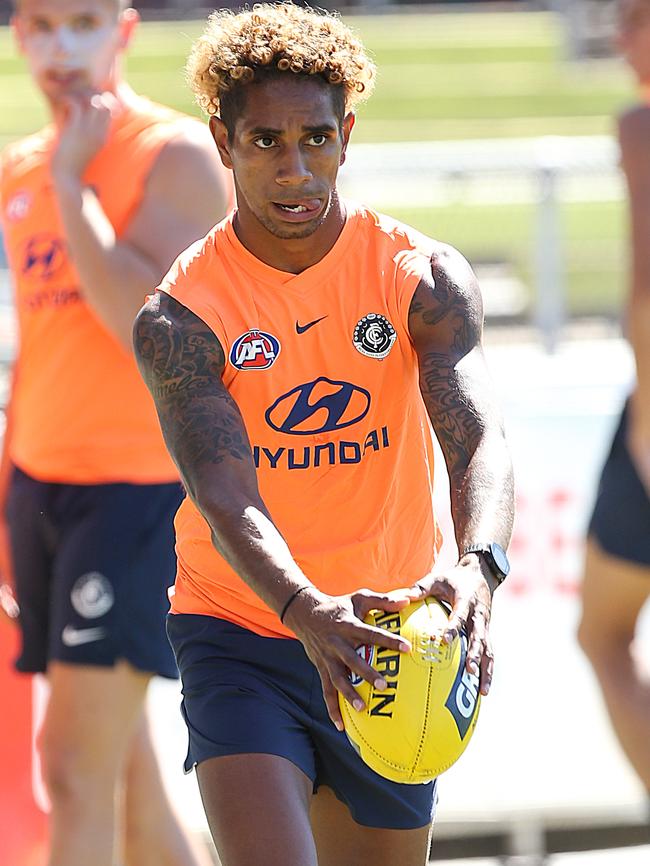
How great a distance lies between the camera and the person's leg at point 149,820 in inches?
167

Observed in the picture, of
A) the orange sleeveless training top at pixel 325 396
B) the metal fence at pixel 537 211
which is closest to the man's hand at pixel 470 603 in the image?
the orange sleeveless training top at pixel 325 396

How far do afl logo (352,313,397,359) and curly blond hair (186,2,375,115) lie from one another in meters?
0.41

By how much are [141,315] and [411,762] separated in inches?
38.2

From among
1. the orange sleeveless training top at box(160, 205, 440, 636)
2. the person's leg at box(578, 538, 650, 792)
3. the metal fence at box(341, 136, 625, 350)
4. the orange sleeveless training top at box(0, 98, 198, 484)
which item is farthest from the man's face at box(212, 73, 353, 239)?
the metal fence at box(341, 136, 625, 350)

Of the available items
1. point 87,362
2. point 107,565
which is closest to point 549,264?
point 87,362

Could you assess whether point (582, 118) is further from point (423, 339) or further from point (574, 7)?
point (423, 339)

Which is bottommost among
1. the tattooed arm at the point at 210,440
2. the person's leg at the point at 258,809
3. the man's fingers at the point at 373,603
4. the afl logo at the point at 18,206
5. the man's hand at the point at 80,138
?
the person's leg at the point at 258,809

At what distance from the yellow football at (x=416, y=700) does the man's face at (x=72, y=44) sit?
2.13 metres

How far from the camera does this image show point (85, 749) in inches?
157

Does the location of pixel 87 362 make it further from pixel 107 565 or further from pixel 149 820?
pixel 149 820

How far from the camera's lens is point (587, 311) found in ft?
32.5

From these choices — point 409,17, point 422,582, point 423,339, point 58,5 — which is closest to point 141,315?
point 423,339

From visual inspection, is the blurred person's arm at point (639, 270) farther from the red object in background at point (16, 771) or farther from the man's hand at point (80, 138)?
the red object in background at point (16, 771)

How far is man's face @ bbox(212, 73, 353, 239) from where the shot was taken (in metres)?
2.86
